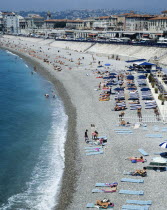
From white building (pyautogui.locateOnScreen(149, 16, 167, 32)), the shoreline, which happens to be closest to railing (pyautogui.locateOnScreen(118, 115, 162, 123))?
the shoreline

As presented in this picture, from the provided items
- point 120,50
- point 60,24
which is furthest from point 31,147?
point 60,24

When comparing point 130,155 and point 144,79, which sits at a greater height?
point 144,79

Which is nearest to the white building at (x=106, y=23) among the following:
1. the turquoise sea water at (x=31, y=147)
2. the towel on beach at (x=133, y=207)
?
the turquoise sea water at (x=31, y=147)

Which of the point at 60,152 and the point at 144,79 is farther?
the point at 144,79

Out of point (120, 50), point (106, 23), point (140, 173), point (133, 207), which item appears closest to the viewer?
point (133, 207)

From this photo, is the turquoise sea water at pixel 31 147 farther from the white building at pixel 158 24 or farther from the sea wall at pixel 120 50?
the white building at pixel 158 24

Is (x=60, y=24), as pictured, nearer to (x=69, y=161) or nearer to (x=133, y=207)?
(x=69, y=161)

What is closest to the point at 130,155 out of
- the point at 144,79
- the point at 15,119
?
the point at 15,119

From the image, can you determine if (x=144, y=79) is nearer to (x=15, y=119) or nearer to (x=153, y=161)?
(x=15, y=119)
